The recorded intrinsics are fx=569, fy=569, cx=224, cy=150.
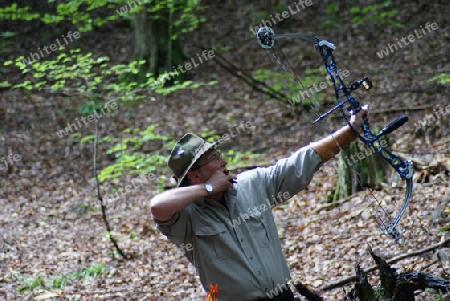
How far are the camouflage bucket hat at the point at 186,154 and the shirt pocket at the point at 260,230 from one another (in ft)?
1.43

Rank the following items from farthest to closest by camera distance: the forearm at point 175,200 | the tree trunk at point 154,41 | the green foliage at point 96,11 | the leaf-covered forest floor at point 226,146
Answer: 1. the tree trunk at point 154,41
2. the green foliage at point 96,11
3. the leaf-covered forest floor at point 226,146
4. the forearm at point 175,200

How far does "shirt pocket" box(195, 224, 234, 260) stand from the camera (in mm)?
3002

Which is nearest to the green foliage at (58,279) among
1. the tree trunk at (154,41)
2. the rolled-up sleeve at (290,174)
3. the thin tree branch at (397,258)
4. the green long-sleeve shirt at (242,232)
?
the thin tree branch at (397,258)

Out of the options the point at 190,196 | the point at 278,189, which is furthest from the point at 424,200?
the point at 190,196

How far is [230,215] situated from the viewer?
3084 mm

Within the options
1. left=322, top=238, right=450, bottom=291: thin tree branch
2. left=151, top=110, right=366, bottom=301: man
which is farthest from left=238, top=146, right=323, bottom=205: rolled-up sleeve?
left=322, top=238, right=450, bottom=291: thin tree branch

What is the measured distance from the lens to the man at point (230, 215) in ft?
9.65

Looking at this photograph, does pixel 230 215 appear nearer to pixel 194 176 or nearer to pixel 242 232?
pixel 242 232

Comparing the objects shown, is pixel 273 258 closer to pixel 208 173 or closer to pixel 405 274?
pixel 208 173

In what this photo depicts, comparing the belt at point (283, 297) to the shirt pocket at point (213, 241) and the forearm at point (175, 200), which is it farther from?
the forearm at point (175, 200)

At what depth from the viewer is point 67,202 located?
9516mm

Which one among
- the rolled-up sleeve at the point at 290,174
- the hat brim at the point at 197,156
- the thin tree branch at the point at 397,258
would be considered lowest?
the thin tree branch at the point at 397,258

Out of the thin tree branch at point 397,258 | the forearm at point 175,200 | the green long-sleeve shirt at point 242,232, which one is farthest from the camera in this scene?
the thin tree branch at point 397,258

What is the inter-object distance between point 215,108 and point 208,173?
9.37 meters
